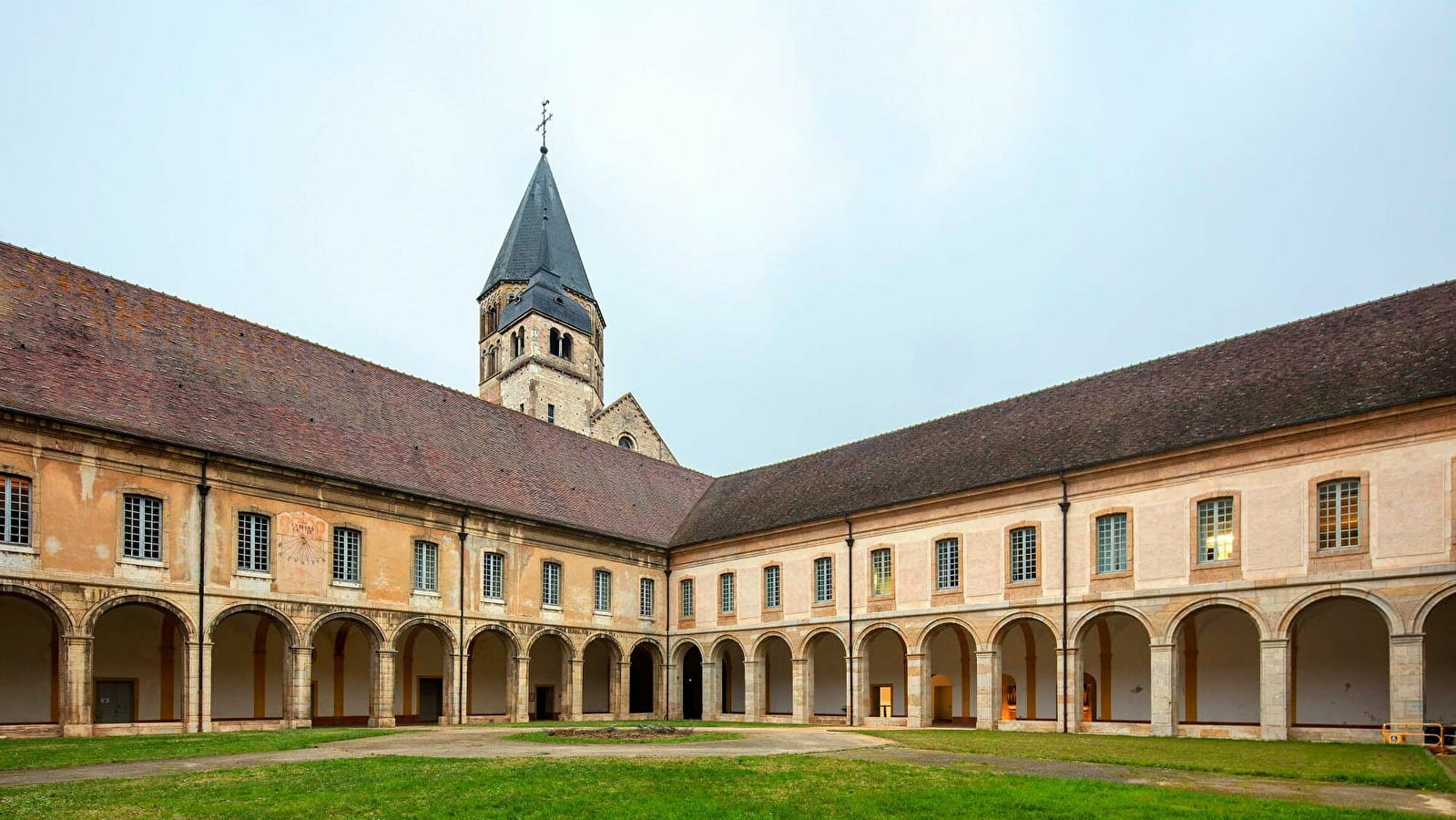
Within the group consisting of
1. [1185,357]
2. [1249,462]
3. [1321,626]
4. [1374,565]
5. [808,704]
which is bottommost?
[808,704]

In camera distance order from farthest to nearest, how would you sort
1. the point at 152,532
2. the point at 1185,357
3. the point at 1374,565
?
the point at 1185,357 → the point at 152,532 → the point at 1374,565

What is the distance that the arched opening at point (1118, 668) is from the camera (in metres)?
26.2

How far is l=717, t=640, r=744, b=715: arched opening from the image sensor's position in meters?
33.9

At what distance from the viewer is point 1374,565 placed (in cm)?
1973

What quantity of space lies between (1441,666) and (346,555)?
26.1 m

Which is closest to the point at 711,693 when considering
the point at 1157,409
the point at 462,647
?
the point at 462,647

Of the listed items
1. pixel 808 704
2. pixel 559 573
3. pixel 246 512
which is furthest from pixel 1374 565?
pixel 246 512

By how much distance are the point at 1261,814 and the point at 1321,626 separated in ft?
54.6

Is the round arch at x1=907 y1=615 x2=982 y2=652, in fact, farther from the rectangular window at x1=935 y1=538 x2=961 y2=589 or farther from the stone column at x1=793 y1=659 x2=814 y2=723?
the stone column at x1=793 y1=659 x2=814 y2=723

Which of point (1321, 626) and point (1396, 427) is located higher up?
point (1396, 427)

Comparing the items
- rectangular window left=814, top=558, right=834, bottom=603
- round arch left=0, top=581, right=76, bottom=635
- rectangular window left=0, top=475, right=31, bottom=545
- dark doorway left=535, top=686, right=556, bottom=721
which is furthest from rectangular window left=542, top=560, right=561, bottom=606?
rectangular window left=0, top=475, right=31, bottom=545

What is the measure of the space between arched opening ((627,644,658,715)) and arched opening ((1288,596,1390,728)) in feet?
70.5

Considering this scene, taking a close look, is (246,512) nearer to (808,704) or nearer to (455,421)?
(455,421)

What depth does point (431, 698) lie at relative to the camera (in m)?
30.4
